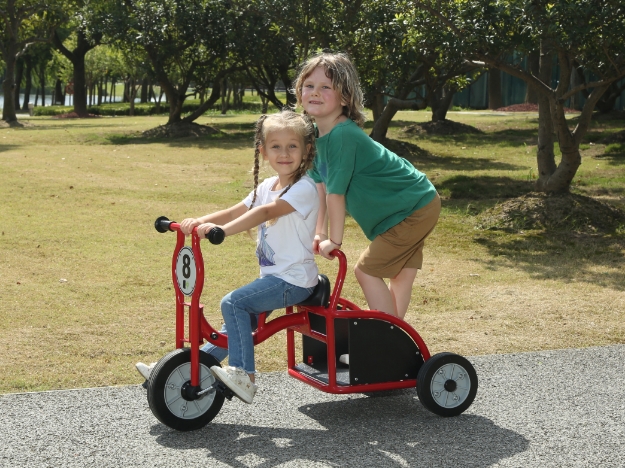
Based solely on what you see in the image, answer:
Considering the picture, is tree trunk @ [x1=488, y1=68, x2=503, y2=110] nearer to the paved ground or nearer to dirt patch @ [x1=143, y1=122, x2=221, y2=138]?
dirt patch @ [x1=143, y1=122, x2=221, y2=138]

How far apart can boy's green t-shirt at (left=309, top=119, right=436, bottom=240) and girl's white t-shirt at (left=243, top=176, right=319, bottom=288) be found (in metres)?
0.14

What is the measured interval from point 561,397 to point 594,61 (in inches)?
267

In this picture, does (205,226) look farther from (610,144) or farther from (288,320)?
(610,144)

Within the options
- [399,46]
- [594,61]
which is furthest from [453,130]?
[594,61]

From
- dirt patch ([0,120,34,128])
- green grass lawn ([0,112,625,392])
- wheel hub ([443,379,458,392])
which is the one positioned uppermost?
dirt patch ([0,120,34,128])

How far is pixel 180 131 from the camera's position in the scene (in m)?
24.7

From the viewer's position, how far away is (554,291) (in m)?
7.41

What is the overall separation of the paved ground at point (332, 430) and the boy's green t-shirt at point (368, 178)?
982mm

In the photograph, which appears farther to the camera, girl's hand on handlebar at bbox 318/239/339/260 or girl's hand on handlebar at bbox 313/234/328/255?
girl's hand on handlebar at bbox 313/234/328/255

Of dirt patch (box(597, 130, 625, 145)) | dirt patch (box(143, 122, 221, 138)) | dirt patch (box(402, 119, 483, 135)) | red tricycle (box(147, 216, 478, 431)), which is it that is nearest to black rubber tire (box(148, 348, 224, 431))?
red tricycle (box(147, 216, 478, 431))

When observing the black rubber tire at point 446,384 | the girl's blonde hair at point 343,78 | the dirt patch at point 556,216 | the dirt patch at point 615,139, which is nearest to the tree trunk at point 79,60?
the dirt patch at point 615,139

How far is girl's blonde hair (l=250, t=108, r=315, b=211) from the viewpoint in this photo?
4207mm

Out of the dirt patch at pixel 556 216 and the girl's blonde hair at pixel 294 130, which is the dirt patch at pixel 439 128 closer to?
the dirt patch at pixel 556 216

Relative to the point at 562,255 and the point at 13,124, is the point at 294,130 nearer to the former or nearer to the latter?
the point at 562,255
